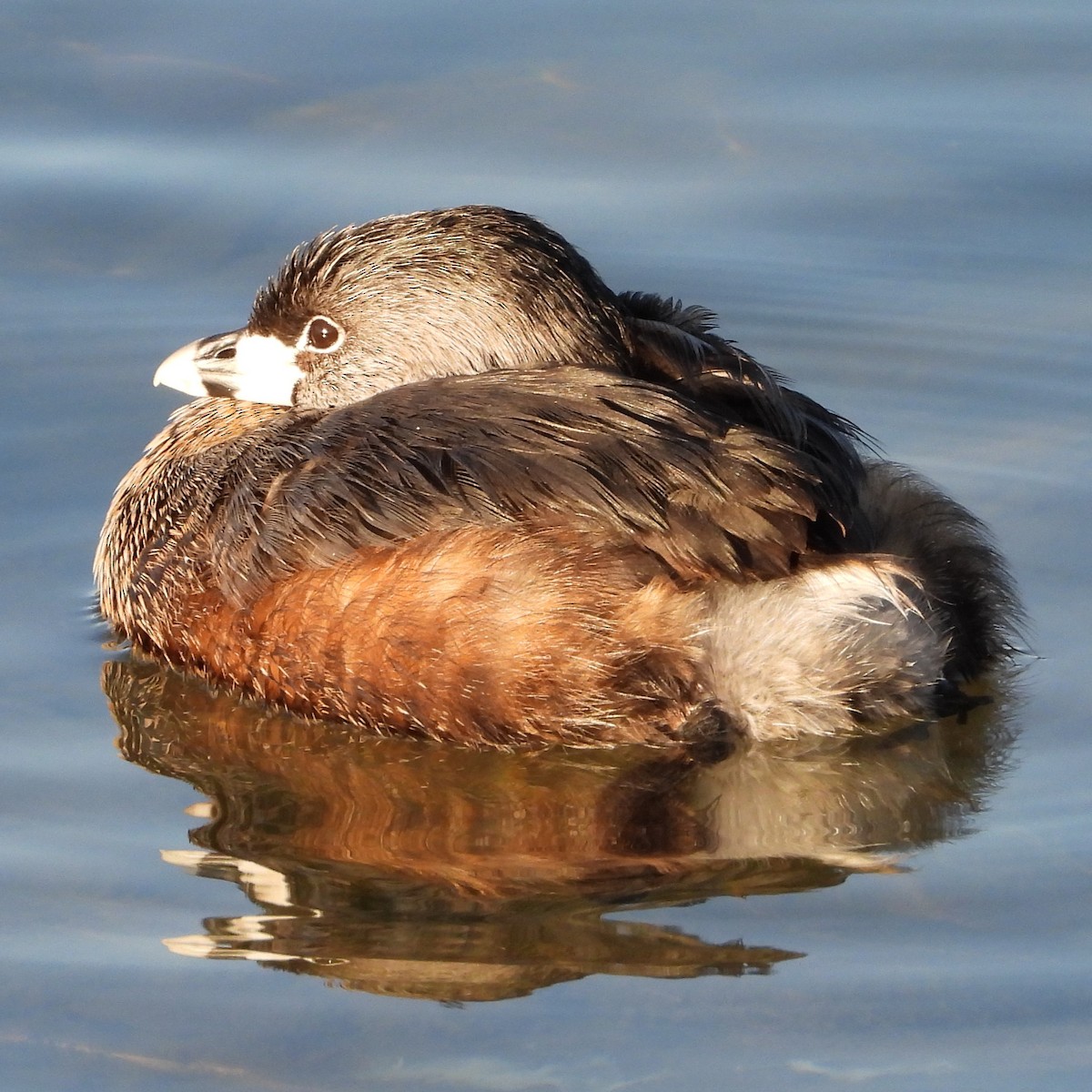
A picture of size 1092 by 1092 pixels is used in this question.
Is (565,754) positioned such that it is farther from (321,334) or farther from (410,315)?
(321,334)

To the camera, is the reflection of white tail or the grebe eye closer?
the reflection of white tail

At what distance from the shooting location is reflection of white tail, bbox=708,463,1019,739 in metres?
5.66

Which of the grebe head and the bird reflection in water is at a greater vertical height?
the grebe head

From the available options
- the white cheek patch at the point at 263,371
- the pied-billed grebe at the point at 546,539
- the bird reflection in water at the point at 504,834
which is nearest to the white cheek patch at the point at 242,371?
the white cheek patch at the point at 263,371

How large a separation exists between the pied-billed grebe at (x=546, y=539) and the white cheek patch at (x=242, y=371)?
27 centimetres

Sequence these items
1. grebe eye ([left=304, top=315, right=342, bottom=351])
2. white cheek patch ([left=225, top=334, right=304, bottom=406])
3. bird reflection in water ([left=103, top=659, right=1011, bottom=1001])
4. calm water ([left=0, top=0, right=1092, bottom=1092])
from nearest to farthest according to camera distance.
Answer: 1. calm water ([left=0, top=0, right=1092, bottom=1092])
2. bird reflection in water ([left=103, top=659, right=1011, bottom=1001])
3. grebe eye ([left=304, top=315, right=342, bottom=351])
4. white cheek patch ([left=225, top=334, right=304, bottom=406])

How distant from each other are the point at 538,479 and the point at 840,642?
0.91 metres

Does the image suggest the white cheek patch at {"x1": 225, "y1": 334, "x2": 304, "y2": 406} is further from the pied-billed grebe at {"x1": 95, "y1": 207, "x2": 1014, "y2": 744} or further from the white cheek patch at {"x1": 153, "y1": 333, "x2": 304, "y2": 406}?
the pied-billed grebe at {"x1": 95, "y1": 207, "x2": 1014, "y2": 744}

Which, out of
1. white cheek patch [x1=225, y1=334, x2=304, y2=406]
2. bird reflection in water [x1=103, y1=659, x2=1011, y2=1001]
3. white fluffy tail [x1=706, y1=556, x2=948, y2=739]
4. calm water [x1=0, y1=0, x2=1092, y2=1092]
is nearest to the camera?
calm water [x1=0, y1=0, x2=1092, y2=1092]

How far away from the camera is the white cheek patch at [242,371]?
682 cm

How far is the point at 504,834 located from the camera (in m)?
5.65

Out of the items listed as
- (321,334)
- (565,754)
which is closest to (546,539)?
(565,754)

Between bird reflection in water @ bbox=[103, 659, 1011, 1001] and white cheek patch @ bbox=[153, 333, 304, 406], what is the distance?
98cm

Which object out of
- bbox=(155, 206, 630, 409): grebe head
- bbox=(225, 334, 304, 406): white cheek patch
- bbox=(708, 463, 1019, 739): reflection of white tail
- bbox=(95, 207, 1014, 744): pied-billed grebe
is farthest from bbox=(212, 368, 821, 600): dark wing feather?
bbox=(225, 334, 304, 406): white cheek patch
